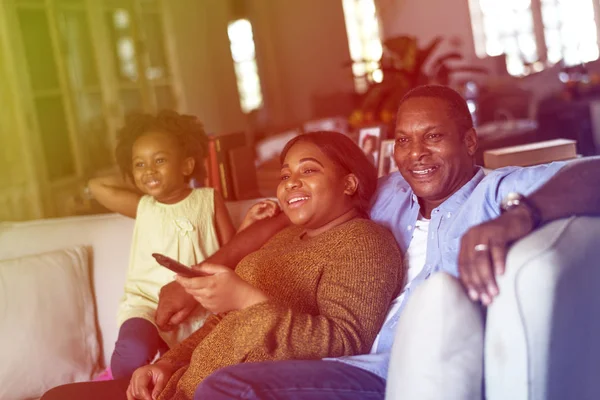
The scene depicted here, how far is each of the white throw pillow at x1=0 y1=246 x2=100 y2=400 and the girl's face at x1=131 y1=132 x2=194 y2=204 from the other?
→ 0.35 meters

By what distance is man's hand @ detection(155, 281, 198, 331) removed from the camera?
1.63 metres

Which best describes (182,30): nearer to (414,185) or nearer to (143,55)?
(143,55)

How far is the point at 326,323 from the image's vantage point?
1.20m

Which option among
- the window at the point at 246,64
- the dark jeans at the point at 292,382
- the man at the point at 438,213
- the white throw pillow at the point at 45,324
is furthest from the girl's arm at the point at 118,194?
the window at the point at 246,64

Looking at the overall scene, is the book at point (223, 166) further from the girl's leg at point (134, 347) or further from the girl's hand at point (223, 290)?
the girl's hand at point (223, 290)

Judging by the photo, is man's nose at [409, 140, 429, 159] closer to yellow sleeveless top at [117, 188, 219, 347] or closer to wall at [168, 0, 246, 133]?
yellow sleeveless top at [117, 188, 219, 347]

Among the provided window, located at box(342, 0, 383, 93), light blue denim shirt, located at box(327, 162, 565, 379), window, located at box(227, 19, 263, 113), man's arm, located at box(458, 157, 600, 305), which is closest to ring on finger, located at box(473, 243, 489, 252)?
man's arm, located at box(458, 157, 600, 305)

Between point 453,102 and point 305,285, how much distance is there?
18.3 inches

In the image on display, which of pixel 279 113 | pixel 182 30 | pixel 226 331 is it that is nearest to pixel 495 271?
pixel 226 331

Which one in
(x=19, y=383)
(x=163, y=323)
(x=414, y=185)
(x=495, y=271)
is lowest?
(x=19, y=383)

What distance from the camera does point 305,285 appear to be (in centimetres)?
131

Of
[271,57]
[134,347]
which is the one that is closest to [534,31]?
[271,57]

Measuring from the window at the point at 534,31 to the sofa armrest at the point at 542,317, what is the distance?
10.8 feet

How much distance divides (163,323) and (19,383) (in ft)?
1.40
